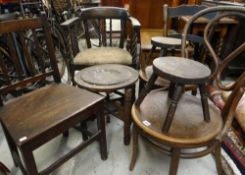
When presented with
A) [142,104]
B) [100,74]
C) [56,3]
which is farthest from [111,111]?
[56,3]

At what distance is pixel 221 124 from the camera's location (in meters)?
1.03

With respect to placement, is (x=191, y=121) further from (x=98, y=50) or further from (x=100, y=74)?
(x=98, y=50)

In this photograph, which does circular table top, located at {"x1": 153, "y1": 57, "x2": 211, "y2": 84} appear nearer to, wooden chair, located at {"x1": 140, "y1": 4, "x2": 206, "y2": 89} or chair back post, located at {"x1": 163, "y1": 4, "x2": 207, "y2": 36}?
wooden chair, located at {"x1": 140, "y1": 4, "x2": 206, "y2": 89}

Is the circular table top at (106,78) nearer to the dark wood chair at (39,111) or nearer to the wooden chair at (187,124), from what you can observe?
the dark wood chair at (39,111)

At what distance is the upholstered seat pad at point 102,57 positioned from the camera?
1.76m

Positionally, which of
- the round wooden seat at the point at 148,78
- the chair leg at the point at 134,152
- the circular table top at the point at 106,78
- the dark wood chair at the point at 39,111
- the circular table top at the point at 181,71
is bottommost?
the chair leg at the point at 134,152

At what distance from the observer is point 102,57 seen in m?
1.82

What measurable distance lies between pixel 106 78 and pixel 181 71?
2.18 ft

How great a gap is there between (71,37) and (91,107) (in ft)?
A: 3.31

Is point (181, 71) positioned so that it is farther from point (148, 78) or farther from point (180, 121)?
point (148, 78)

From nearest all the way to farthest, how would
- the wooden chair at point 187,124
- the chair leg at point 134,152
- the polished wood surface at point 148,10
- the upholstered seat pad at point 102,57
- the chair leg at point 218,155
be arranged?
the wooden chair at point 187,124, the chair leg at point 218,155, the chair leg at point 134,152, the upholstered seat pad at point 102,57, the polished wood surface at point 148,10

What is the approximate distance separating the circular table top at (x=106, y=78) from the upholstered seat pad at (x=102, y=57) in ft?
0.49

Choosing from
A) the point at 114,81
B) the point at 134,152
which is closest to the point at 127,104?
the point at 114,81

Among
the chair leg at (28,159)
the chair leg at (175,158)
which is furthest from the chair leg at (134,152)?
the chair leg at (28,159)
